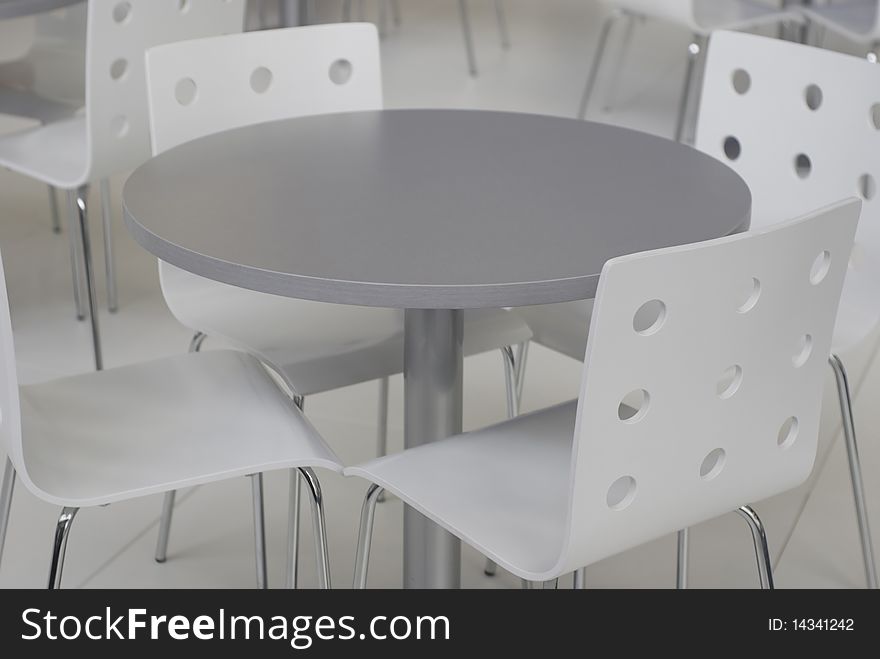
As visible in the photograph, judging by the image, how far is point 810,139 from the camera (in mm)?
2141

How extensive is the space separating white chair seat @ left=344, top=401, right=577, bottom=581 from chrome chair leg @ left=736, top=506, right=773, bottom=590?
217mm

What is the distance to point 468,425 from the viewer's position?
2.66 m

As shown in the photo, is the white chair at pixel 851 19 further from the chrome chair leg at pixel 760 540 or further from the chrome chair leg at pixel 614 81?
the chrome chair leg at pixel 760 540

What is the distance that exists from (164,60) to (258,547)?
84 centimetres

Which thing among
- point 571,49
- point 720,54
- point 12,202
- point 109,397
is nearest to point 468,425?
point 720,54

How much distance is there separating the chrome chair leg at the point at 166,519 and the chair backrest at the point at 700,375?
37.9 inches

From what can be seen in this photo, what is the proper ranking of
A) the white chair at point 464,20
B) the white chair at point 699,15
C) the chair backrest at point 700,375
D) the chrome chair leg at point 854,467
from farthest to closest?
1. the white chair at point 464,20
2. the white chair at point 699,15
3. the chrome chair leg at point 854,467
4. the chair backrest at point 700,375

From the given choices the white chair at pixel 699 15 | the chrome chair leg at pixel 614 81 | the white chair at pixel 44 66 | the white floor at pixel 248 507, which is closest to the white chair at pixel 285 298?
the white floor at pixel 248 507

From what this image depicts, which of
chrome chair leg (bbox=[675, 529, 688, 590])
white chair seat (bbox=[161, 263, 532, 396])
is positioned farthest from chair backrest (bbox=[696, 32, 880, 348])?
white chair seat (bbox=[161, 263, 532, 396])

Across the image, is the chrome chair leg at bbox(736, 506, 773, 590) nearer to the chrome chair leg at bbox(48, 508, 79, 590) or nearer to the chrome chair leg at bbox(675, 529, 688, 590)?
the chrome chair leg at bbox(675, 529, 688, 590)

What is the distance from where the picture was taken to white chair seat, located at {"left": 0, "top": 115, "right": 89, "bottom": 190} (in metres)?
2.61

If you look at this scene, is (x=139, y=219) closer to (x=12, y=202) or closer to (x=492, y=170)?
(x=492, y=170)

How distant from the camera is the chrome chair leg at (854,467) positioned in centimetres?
A: 200

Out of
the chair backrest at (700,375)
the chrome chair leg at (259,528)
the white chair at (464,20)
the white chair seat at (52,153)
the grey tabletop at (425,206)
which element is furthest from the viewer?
the white chair at (464,20)
